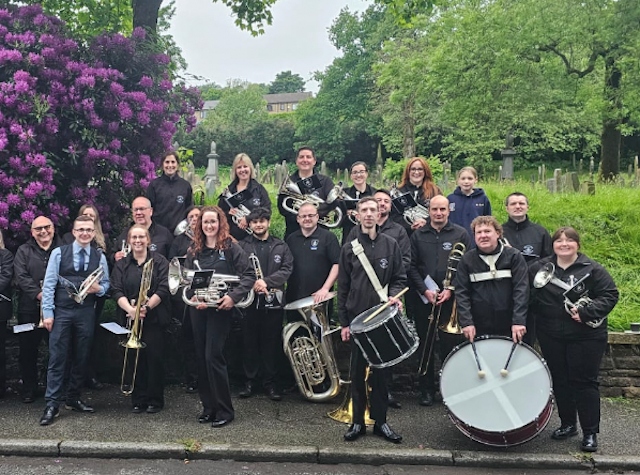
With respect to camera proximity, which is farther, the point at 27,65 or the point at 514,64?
the point at 514,64

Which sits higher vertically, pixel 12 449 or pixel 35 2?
pixel 35 2

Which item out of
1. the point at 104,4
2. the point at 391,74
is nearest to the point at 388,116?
the point at 391,74

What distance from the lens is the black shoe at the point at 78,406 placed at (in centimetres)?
619

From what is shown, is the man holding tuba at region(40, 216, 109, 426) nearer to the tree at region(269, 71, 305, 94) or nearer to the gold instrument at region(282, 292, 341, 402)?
the gold instrument at region(282, 292, 341, 402)

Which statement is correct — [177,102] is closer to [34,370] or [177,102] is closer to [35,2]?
[35,2]

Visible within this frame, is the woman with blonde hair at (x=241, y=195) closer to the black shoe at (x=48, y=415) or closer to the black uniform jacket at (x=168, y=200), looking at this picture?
the black uniform jacket at (x=168, y=200)

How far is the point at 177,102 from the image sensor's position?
356 inches

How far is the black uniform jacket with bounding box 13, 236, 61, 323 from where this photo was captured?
6148 millimetres

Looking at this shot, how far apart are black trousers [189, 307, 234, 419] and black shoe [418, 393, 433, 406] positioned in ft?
6.51

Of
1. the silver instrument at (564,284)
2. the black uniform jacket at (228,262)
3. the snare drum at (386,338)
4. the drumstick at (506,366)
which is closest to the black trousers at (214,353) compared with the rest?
the black uniform jacket at (228,262)

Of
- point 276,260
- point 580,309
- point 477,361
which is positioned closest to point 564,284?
point 580,309

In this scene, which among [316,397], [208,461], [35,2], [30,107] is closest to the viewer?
[208,461]

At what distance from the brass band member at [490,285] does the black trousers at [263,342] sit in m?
2.08

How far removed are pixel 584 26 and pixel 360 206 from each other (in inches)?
650
